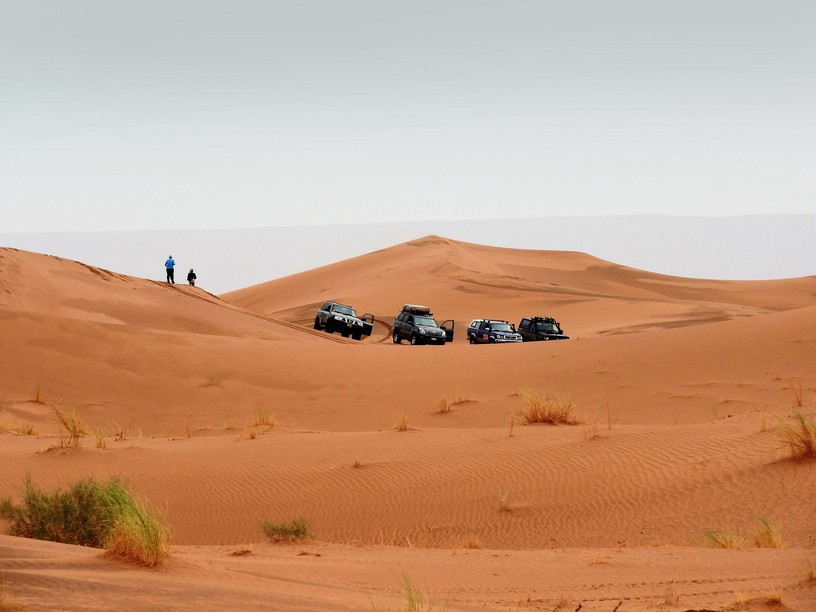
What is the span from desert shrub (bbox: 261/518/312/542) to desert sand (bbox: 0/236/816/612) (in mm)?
179

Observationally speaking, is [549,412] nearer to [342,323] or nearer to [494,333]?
[494,333]

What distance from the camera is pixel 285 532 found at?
32.6 feet

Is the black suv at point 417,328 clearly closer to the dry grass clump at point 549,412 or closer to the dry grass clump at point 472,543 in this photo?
the dry grass clump at point 549,412

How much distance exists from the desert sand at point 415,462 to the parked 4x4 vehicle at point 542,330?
9433 mm

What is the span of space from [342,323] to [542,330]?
338 inches

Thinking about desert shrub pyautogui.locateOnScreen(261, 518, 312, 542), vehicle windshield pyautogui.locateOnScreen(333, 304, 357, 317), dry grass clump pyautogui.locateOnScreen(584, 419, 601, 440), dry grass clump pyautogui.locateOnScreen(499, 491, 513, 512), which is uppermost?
vehicle windshield pyautogui.locateOnScreen(333, 304, 357, 317)

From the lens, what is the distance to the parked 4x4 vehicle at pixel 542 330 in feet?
119

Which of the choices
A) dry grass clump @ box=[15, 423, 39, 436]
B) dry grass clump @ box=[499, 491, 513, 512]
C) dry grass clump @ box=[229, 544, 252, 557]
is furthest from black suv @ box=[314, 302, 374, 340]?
dry grass clump @ box=[229, 544, 252, 557]

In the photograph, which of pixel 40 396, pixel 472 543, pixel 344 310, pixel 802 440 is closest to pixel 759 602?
pixel 472 543

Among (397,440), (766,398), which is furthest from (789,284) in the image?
(397,440)

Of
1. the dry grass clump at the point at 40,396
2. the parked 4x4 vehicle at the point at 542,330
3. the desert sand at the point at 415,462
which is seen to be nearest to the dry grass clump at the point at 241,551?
the desert sand at the point at 415,462

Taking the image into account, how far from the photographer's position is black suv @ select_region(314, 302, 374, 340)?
39.3 meters

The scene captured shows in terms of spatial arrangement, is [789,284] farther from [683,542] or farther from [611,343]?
[683,542]

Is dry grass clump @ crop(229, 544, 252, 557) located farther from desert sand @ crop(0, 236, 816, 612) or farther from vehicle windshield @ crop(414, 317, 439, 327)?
vehicle windshield @ crop(414, 317, 439, 327)
